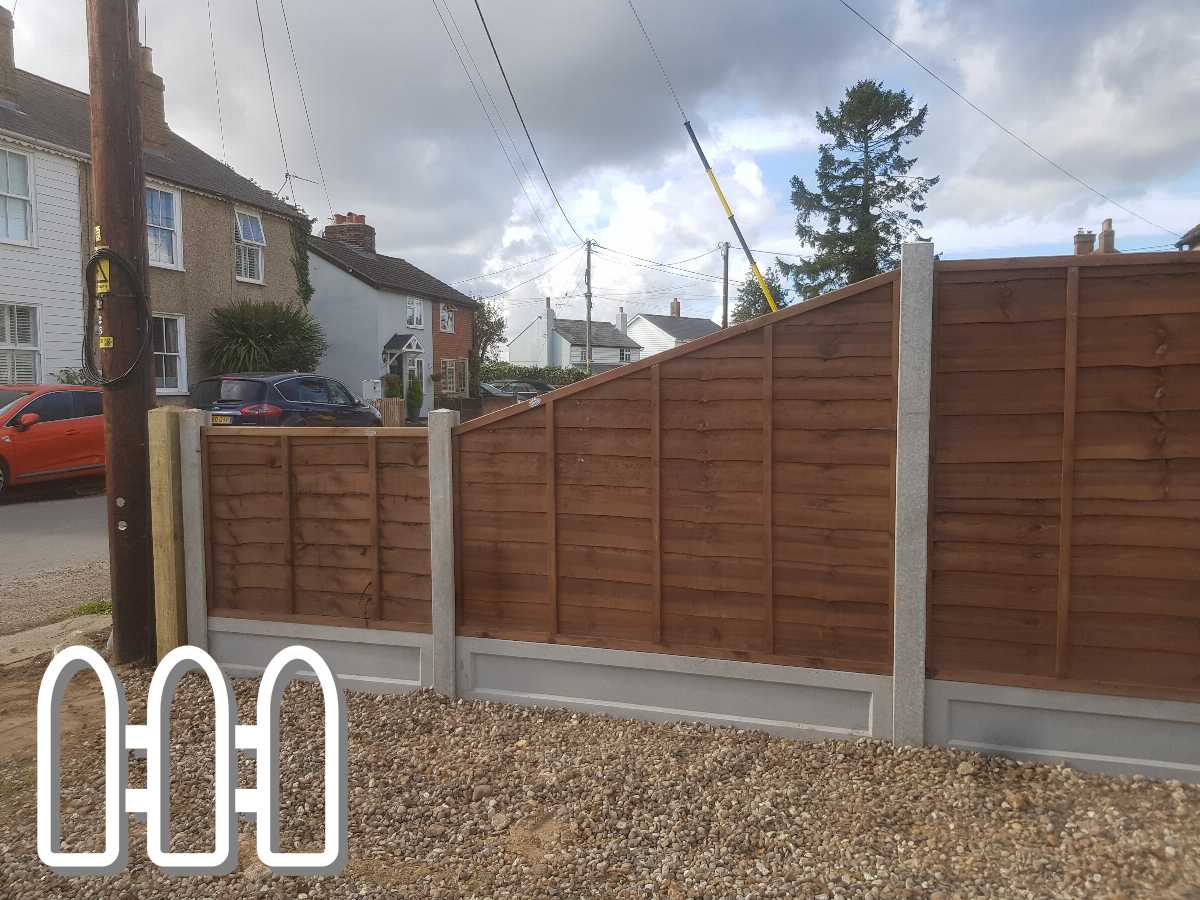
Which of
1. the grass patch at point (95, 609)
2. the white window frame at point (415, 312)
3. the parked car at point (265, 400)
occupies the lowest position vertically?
Result: the grass patch at point (95, 609)

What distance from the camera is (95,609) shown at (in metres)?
6.78

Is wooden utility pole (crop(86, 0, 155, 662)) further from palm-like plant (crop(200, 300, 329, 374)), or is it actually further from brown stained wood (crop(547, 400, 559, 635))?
palm-like plant (crop(200, 300, 329, 374))

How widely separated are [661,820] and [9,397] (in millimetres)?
13013

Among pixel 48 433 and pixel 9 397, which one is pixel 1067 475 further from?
pixel 9 397

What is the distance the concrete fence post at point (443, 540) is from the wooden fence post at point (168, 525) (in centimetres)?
176

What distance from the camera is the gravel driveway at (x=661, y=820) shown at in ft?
9.94

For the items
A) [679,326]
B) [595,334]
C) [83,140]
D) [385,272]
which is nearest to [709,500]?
[83,140]

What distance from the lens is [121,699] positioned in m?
3.01

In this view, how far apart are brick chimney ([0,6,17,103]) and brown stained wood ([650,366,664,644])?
18.3 meters

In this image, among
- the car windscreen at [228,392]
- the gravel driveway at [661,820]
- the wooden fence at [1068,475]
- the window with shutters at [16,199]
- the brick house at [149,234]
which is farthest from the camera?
the brick house at [149,234]

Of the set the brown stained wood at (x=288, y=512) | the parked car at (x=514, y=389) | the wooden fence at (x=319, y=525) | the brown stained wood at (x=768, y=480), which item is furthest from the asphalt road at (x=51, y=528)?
the parked car at (x=514, y=389)

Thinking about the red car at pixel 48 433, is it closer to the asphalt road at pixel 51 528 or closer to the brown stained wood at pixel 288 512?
the asphalt road at pixel 51 528

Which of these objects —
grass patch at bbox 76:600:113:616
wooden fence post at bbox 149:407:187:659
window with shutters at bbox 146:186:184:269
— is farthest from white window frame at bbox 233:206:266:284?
wooden fence post at bbox 149:407:187:659

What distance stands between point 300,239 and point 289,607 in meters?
21.0
